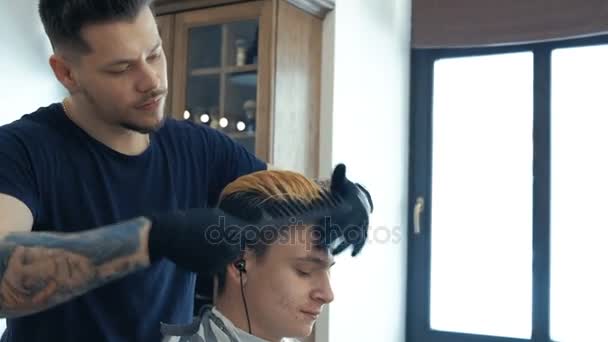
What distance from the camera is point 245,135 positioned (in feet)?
9.18

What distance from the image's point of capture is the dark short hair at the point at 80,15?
1.19 meters

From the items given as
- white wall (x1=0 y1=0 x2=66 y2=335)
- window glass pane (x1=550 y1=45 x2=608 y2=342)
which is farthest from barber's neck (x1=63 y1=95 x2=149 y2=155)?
window glass pane (x1=550 y1=45 x2=608 y2=342)

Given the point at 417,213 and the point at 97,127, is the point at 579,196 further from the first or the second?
the point at 97,127

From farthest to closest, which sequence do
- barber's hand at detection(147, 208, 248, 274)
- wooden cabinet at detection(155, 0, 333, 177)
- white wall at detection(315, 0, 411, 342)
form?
white wall at detection(315, 0, 411, 342) < wooden cabinet at detection(155, 0, 333, 177) < barber's hand at detection(147, 208, 248, 274)

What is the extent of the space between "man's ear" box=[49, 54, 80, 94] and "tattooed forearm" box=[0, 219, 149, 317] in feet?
Answer: 1.31

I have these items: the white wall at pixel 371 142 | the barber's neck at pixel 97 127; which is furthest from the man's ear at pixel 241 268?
the white wall at pixel 371 142

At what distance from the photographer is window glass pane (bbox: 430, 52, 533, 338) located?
328 centimetres

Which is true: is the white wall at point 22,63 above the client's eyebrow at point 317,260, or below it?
above

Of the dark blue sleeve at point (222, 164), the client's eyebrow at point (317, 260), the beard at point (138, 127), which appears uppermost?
the beard at point (138, 127)

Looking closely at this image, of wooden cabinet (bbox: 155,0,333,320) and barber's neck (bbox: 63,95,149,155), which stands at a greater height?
wooden cabinet (bbox: 155,0,333,320)

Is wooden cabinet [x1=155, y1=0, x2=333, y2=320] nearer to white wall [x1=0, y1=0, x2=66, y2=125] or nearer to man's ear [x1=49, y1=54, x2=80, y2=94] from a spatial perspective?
white wall [x1=0, y1=0, x2=66, y2=125]

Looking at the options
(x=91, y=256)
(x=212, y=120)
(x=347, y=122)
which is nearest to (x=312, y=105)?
(x=347, y=122)

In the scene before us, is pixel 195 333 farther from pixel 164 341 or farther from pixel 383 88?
pixel 383 88

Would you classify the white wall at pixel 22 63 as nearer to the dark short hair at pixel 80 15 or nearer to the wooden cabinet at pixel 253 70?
the wooden cabinet at pixel 253 70
